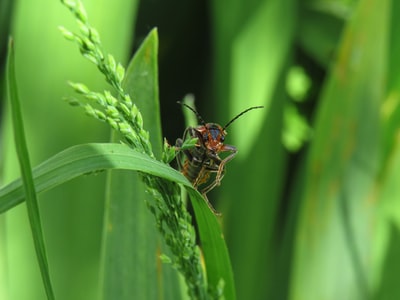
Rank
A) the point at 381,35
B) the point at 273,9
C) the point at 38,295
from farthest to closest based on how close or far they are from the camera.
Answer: the point at 273,9
the point at 381,35
the point at 38,295

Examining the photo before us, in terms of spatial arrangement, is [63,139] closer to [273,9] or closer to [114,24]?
[114,24]

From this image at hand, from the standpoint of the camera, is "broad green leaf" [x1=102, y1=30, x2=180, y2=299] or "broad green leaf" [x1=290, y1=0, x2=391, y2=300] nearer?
"broad green leaf" [x1=102, y1=30, x2=180, y2=299]

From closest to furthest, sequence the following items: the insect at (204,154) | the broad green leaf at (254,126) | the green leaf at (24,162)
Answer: the green leaf at (24,162)
the insect at (204,154)
the broad green leaf at (254,126)

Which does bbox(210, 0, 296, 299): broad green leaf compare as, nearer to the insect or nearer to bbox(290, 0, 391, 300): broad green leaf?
bbox(290, 0, 391, 300): broad green leaf

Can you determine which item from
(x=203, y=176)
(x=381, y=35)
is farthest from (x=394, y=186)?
(x=203, y=176)

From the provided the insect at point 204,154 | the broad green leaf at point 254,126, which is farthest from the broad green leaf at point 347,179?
the insect at point 204,154

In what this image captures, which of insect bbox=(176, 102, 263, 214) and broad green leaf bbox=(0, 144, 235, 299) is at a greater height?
broad green leaf bbox=(0, 144, 235, 299)

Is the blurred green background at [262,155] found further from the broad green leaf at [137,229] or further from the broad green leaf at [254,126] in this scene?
the broad green leaf at [137,229]

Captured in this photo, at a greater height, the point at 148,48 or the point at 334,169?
the point at 148,48

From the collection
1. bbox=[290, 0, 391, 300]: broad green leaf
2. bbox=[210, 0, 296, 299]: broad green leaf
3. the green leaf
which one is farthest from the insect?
bbox=[210, 0, 296, 299]: broad green leaf
